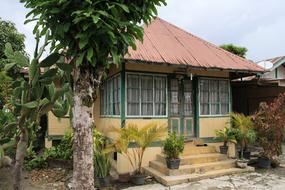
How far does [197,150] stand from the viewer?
926 cm

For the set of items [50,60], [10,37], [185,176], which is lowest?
[185,176]

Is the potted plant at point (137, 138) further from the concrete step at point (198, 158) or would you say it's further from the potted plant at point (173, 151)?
the concrete step at point (198, 158)

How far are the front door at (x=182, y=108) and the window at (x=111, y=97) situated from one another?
1712 mm

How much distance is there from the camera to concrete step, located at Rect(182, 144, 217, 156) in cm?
906

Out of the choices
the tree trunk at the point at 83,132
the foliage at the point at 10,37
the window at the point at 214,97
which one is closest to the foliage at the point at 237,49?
the window at the point at 214,97

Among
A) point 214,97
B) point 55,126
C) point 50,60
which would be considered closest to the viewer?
point 50,60

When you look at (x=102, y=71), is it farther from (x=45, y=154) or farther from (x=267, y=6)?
(x=267, y=6)

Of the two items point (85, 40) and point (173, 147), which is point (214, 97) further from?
point (85, 40)

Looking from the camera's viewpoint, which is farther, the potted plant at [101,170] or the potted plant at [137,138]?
the potted plant at [137,138]

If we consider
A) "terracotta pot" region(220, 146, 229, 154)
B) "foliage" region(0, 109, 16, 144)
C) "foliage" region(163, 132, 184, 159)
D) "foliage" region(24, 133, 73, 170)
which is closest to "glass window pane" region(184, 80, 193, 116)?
"terracotta pot" region(220, 146, 229, 154)

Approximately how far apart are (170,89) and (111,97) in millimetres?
1951

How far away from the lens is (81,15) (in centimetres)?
357

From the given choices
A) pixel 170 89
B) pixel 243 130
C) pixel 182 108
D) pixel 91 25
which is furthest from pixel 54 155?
pixel 91 25

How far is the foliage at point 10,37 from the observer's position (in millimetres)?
11859
